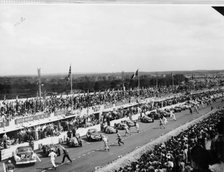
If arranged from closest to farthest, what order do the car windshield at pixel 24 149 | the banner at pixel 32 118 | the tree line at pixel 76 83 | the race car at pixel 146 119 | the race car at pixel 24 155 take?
the tree line at pixel 76 83 < the race car at pixel 24 155 < the car windshield at pixel 24 149 < the banner at pixel 32 118 < the race car at pixel 146 119

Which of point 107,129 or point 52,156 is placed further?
point 107,129

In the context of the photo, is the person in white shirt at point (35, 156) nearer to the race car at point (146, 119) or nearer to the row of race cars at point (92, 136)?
the row of race cars at point (92, 136)

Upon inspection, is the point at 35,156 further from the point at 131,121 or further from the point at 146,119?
the point at 146,119

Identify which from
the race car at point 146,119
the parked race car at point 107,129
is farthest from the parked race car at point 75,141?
the race car at point 146,119

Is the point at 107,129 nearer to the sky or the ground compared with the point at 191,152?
nearer to the sky

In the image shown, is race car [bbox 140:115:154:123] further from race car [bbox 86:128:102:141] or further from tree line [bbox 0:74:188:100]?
race car [bbox 86:128:102:141]

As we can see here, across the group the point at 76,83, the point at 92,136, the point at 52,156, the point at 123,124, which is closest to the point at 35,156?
the point at 52,156

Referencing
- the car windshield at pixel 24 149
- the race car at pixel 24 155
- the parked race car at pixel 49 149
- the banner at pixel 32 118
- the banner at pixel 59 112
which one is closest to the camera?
the race car at pixel 24 155
